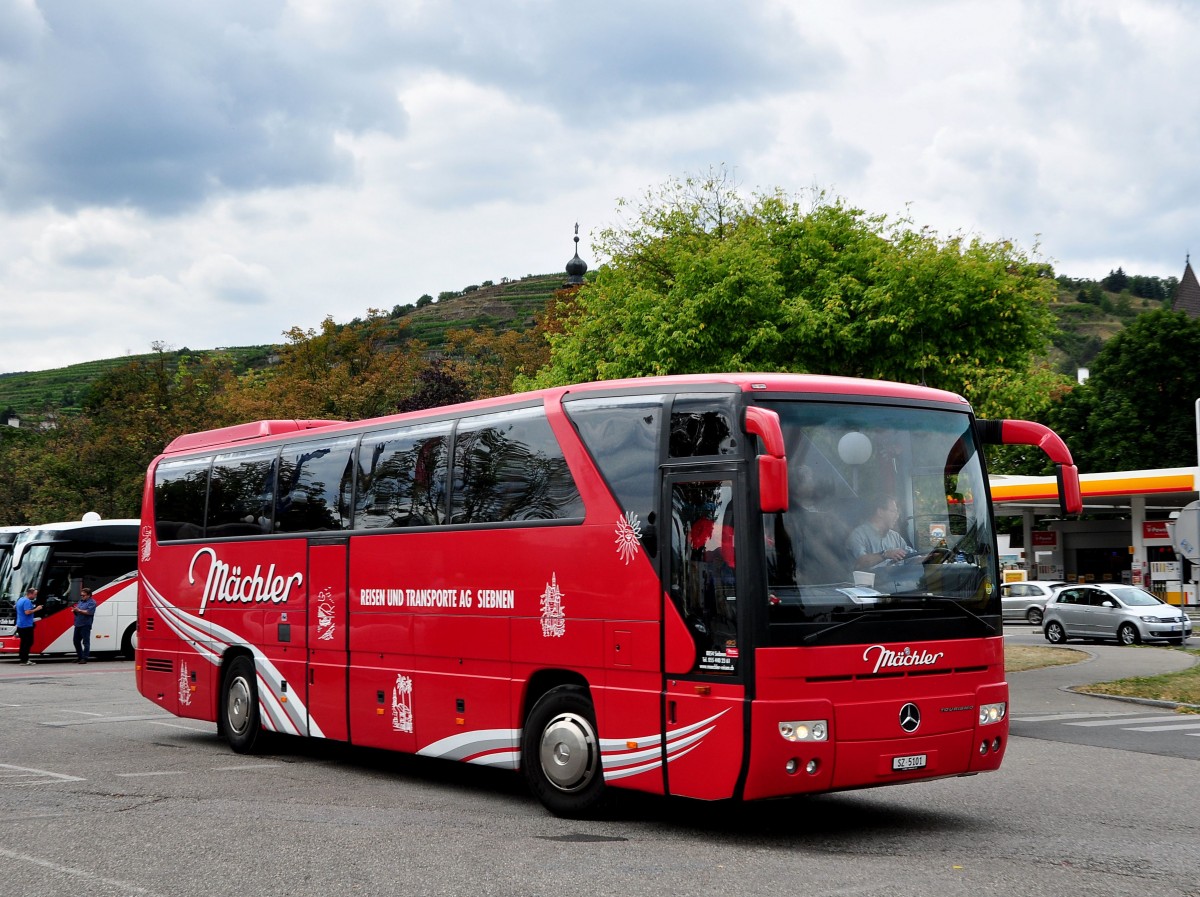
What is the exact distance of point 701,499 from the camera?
9.05 metres

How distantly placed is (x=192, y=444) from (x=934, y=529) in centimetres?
1018

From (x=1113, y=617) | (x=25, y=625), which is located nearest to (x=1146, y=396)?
(x=1113, y=617)

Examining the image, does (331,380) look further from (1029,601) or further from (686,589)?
(686,589)

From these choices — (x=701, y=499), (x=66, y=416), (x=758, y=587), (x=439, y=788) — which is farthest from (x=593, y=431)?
(x=66, y=416)

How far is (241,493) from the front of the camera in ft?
48.9

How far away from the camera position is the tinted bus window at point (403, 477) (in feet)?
38.5

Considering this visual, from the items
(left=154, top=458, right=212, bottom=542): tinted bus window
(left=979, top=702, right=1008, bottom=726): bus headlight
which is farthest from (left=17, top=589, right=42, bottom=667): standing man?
(left=979, top=702, right=1008, bottom=726): bus headlight

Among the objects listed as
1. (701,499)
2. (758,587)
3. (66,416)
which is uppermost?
(66,416)

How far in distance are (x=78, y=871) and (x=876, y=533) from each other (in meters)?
5.30

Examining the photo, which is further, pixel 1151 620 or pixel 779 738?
pixel 1151 620

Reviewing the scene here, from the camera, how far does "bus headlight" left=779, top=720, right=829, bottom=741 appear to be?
8438 mm

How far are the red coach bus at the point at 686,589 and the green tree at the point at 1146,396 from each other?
189 ft

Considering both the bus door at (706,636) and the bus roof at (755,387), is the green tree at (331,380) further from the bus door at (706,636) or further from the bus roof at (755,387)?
the bus door at (706,636)

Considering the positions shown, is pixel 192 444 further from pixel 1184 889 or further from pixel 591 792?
A: pixel 1184 889
